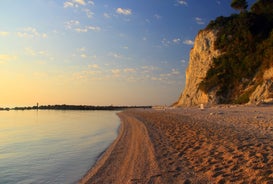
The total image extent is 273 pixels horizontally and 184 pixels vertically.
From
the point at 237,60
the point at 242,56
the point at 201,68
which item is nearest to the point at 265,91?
the point at 242,56

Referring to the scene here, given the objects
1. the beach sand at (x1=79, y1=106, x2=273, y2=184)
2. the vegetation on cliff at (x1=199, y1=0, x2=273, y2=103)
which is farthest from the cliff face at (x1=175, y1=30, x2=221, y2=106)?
the beach sand at (x1=79, y1=106, x2=273, y2=184)

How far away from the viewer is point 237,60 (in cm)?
4578

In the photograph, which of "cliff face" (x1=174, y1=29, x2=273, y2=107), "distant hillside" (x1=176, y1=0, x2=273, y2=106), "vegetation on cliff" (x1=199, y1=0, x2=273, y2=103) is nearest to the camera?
"distant hillside" (x1=176, y1=0, x2=273, y2=106)

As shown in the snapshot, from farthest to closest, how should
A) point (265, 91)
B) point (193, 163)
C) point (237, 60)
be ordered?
point (237, 60) < point (265, 91) < point (193, 163)

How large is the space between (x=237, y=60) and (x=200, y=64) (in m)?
14.1

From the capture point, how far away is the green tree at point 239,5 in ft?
185

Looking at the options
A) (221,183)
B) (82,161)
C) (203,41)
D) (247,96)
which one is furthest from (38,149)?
(203,41)

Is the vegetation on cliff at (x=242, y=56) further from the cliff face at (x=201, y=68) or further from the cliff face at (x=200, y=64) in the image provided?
the cliff face at (x=200, y=64)

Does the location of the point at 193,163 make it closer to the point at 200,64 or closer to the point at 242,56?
the point at 242,56

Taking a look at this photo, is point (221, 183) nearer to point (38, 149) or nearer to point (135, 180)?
point (135, 180)

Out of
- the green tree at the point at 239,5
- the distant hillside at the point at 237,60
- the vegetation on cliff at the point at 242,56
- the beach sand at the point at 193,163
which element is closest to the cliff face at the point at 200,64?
the distant hillside at the point at 237,60

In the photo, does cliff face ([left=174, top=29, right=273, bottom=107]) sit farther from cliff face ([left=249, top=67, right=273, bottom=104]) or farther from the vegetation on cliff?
cliff face ([left=249, top=67, right=273, bottom=104])

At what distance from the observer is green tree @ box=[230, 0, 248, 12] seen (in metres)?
56.5

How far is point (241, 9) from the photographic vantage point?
57469 millimetres
